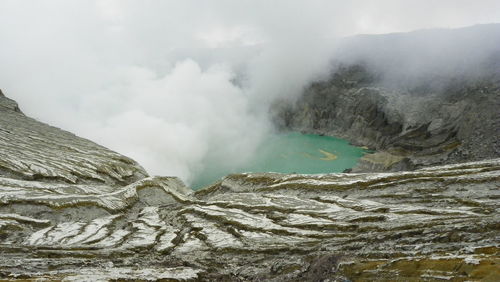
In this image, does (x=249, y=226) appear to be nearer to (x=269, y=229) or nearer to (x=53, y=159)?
(x=269, y=229)

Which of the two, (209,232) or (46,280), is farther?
(209,232)

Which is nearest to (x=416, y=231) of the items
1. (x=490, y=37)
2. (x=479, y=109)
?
(x=479, y=109)

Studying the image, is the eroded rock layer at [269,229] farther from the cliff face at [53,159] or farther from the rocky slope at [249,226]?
the cliff face at [53,159]

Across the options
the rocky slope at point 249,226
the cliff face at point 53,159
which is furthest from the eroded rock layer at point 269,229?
the cliff face at point 53,159

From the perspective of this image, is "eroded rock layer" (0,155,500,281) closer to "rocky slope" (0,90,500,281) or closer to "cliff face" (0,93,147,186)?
"rocky slope" (0,90,500,281)

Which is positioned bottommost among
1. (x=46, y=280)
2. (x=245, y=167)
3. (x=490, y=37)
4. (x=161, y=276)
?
(x=245, y=167)

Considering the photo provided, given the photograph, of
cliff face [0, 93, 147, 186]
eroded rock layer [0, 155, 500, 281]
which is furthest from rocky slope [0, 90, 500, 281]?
cliff face [0, 93, 147, 186]

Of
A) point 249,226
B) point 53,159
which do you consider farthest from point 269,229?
point 53,159

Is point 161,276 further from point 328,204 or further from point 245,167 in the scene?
point 245,167
